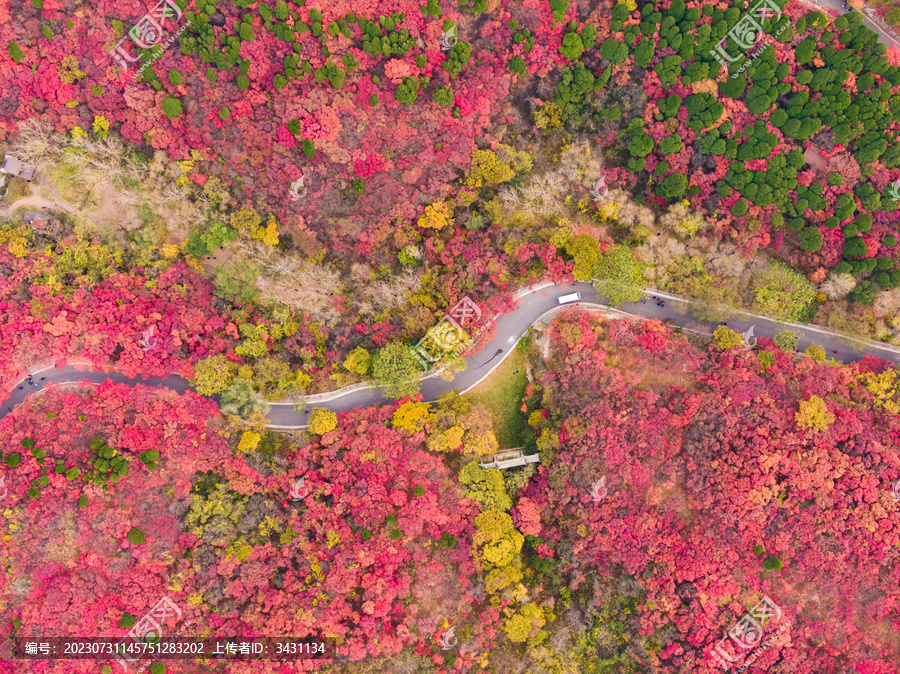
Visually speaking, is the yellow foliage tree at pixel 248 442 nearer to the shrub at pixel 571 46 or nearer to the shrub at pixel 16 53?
the shrub at pixel 16 53

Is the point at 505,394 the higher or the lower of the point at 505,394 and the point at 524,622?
the higher

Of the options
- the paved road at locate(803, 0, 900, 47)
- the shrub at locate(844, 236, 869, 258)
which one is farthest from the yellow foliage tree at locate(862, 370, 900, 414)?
the paved road at locate(803, 0, 900, 47)

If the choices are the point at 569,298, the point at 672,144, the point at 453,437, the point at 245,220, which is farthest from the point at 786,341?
the point at 245,220

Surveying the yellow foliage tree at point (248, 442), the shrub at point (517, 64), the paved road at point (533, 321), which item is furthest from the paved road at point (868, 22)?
the yellow foliage tree at point (248, 442)

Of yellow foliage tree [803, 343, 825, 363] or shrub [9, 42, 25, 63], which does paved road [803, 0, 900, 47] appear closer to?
yellow foliage tree [803, 343, 825, 363]

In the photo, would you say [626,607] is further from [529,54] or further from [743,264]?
[529,54]

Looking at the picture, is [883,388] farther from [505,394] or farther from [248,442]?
[248,442]

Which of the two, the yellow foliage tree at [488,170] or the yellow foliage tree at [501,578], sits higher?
the yellow foliage tree at [488,170]
